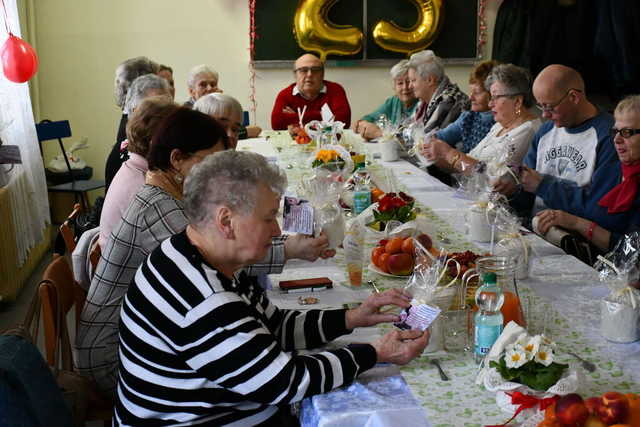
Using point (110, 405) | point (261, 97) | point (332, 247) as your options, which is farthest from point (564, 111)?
point (261, 97)

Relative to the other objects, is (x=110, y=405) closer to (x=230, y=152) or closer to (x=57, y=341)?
(x=57, y=341)

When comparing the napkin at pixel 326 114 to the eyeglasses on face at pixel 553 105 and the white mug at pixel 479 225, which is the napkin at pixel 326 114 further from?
the white mug at pixel 479 225

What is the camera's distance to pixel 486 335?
5.42ft

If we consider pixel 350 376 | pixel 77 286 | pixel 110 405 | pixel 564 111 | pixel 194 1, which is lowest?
pixel 110 405

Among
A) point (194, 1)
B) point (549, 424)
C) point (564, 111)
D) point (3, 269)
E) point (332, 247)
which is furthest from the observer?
point (194, 1)

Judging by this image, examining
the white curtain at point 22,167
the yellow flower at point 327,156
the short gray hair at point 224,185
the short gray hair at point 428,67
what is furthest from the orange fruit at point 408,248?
the white curtain at point 22,167

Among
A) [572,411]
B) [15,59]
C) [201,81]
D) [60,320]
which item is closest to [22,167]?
[15,59]

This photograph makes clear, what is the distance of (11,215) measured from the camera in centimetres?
468

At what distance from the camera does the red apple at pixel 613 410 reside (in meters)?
1.24

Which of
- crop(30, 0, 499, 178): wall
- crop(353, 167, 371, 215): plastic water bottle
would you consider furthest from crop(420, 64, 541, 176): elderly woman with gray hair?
crop(30, 0, 499, 178): wall

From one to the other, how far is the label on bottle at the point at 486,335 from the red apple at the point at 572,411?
1.25 feet

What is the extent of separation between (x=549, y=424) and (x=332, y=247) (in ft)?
4.62

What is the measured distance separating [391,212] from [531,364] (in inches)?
50.5

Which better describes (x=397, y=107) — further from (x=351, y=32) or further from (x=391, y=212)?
(x=391, y=212)
